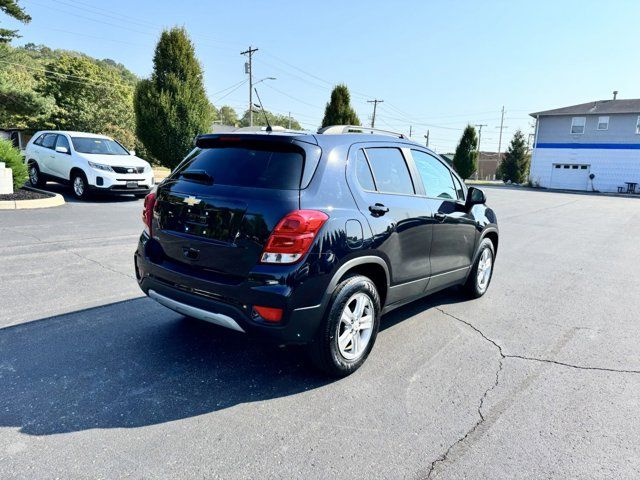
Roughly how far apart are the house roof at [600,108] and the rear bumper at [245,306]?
1707 inches

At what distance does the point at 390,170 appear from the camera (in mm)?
3875

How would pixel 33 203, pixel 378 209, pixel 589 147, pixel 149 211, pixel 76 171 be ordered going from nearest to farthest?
pixel 378 209 < pixel 149 211 < pixel 33 203 < pixel 76 171 < pixel 589 147

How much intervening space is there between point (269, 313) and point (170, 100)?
1752cm

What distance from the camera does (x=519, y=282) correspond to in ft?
21.1

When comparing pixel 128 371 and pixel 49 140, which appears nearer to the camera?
pixel 128 371

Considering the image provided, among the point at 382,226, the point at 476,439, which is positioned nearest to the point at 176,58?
the point at 382,226

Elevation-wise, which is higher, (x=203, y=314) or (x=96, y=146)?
(x=96, y=146)

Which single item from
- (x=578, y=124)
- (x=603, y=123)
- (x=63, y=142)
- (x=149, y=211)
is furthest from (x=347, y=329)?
(x=578, y=124)

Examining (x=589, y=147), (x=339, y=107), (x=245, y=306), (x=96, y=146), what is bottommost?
(x=245, y=306)

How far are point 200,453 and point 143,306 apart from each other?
8.29 ft

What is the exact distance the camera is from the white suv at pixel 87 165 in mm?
12242

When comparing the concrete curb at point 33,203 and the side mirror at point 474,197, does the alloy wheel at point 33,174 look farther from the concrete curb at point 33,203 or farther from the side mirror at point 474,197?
the side mirror at point 474,197

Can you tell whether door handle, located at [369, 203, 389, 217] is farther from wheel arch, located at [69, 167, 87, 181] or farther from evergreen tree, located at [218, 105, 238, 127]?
evergreen tree, located at [218, 105, 238, 127]

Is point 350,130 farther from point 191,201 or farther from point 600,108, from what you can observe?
point 600,108
